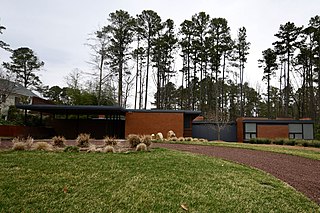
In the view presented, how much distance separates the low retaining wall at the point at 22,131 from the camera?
17234 millimetres

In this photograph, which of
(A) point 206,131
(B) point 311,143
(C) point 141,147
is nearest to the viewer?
(C) point 141,147

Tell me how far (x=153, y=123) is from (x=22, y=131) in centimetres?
970

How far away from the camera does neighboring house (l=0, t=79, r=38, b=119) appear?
24281 millimetres

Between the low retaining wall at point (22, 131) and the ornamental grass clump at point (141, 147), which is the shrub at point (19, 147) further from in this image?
the low retaining wall at point (22, 131)

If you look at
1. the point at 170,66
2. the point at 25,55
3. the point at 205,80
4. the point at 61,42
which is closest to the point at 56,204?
the point at 61,42

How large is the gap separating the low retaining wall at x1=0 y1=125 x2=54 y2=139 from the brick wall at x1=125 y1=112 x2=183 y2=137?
6755mm

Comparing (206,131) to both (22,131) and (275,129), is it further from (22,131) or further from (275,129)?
(22,131)

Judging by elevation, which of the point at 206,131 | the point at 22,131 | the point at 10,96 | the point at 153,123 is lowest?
the point at 22,131

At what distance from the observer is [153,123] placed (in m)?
20.1

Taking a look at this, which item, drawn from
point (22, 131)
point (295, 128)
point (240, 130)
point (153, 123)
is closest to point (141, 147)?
point (153, 123)

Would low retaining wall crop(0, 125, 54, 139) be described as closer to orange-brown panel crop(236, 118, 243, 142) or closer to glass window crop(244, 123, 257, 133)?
orange-brown panel crop(236, 118, 243, 142)

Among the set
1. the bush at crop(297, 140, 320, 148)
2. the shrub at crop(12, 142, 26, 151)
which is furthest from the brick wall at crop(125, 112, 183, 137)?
the shrub at crop(12, 142, 26, 151)

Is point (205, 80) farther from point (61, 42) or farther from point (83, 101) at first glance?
→ point (61, 42)

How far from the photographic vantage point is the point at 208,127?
79.2ft
